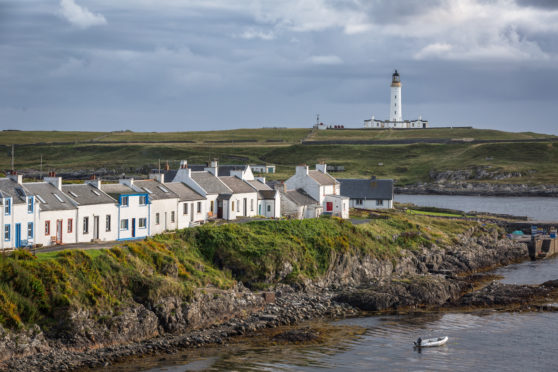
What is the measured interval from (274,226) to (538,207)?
265ft

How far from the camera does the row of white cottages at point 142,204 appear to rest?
4138 centimetres

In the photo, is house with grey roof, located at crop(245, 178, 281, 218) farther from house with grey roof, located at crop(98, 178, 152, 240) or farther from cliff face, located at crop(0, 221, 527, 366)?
house with grey roof, located at crop(98, 178, 152, 240)

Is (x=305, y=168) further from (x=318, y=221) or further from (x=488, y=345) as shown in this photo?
(x=488, y=345)

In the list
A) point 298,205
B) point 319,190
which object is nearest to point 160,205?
point 298,205

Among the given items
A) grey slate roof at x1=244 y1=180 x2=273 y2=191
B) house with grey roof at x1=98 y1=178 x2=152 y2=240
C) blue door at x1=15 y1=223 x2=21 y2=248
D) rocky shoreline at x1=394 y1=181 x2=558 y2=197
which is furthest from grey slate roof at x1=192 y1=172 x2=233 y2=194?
rocky shoreline at x1=394 y1=181 x2=558 y2=197

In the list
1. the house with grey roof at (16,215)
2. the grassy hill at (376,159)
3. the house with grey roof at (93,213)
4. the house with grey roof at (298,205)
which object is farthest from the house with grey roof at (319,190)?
the grassy hill at (376,159)

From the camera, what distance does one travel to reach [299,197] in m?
72.2

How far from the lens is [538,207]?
119875 millimetres

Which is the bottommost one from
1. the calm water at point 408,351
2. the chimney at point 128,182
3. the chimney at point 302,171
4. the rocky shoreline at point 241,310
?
the calm water at point 408,351

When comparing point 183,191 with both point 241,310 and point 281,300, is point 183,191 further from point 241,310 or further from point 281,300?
point 241,310

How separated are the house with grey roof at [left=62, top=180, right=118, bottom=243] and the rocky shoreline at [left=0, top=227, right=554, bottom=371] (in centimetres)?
1049

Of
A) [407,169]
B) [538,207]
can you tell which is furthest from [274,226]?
[407,169]

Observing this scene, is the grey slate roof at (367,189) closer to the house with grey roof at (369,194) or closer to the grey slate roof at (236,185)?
the house with grey roof at (369,194)

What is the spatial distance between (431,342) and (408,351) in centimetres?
166
